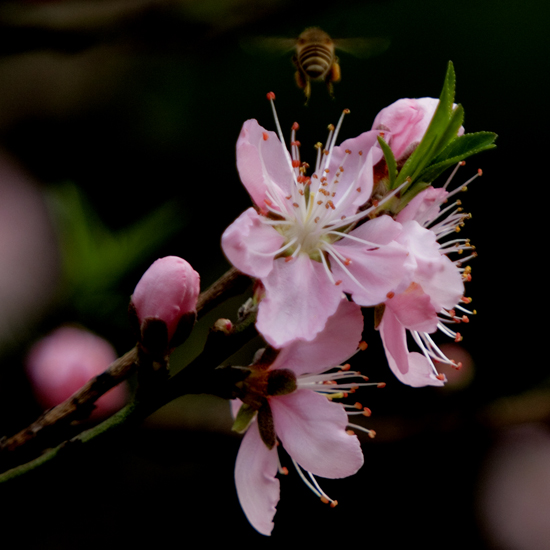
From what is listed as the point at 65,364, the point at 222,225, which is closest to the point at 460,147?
the point at 65,364

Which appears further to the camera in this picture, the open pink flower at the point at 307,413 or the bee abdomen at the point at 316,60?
the bee abdomen at the point at 316,60

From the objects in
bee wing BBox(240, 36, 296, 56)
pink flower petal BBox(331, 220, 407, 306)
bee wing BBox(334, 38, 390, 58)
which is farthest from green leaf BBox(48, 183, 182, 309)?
pink flower petal BBox(331, 220, 407, 306)

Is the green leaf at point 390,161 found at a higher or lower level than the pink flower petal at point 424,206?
higher

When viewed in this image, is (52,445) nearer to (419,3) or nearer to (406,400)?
(406,400)

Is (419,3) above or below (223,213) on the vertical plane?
above

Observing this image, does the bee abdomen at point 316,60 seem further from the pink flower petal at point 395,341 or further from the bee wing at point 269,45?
the pink flower petal at point 395,341

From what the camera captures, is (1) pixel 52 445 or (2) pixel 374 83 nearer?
(1) pixel 52 445

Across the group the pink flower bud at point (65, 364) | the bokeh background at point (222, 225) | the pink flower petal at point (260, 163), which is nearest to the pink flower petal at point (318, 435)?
the pink flower petal at point (260, 163)

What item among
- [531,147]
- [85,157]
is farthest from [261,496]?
[531,147]
